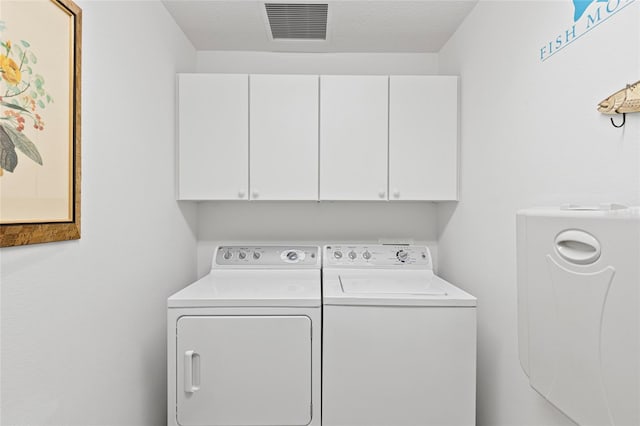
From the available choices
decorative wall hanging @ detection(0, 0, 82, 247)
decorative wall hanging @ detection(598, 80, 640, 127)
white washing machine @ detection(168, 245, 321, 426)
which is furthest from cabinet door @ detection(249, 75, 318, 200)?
decorative wall hanging @ detection(598, 80, 640, 127)

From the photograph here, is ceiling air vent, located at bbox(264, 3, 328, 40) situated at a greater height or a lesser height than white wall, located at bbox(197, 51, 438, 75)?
greater

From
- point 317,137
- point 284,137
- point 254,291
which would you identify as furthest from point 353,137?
point 254,291

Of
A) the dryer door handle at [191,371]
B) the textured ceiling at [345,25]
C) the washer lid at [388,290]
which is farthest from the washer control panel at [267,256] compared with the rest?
the textured ceiling at [345,25]

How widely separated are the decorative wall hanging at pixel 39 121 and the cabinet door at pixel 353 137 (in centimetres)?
123

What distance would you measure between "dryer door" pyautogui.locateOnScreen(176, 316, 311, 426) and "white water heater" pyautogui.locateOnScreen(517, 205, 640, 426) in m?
0.89

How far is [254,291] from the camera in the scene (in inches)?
67.9

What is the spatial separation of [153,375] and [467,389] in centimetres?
150

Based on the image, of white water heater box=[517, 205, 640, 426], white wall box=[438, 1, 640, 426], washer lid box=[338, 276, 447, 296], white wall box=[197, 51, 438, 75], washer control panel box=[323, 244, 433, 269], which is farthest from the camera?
white wall box=[197, 51, 438, 75]

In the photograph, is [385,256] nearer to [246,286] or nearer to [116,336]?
[246,286]

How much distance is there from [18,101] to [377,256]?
6.07 feet

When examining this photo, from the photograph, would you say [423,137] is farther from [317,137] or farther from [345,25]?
[345,25]

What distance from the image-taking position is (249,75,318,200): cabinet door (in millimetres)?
2070

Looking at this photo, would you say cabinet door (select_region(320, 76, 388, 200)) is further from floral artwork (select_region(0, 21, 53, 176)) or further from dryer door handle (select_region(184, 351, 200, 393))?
floral artwork (select_region(0, 21, 53, 176))

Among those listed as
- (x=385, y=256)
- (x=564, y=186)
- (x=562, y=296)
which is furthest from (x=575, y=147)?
(x=385, y=256)
